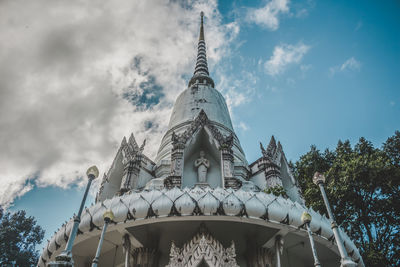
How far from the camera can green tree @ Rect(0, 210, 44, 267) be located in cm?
2356

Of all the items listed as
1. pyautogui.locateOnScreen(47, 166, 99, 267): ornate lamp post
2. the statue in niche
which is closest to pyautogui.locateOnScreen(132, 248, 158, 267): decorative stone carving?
pyautogui.locateOnScreen(47, 166, 99, 267): ornate lamp post

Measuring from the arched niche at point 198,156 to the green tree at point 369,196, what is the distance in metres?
6.87

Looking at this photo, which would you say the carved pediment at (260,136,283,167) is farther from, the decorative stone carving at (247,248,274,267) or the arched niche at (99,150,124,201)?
the arched niche at (99,150,124,201)

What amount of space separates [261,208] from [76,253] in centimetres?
617

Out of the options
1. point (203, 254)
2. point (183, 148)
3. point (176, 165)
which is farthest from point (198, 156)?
point (203, 254)

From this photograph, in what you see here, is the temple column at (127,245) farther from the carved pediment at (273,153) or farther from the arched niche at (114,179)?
the carved pediment at (273,153)

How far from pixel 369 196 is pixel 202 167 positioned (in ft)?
33.1

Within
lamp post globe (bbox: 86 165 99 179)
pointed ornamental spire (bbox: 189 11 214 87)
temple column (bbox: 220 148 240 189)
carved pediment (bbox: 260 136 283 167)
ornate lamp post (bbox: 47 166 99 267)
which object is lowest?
ornate lamp post (bbox: 47 166 99 267)

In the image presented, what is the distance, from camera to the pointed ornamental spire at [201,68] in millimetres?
24094

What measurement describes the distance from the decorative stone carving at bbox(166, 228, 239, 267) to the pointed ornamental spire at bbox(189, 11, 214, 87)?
1629 cm

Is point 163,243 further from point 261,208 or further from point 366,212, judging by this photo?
point 366,212

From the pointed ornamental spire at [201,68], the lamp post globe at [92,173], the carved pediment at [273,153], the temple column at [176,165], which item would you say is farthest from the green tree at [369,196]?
the lamp post globe at [92,173]

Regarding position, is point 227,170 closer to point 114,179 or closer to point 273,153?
point 273,153

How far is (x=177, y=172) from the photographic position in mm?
13227
